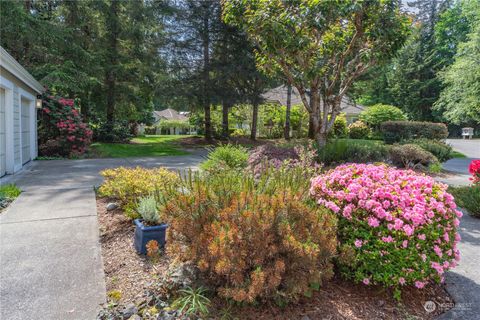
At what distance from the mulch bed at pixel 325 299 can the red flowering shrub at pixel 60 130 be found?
962 centimetres

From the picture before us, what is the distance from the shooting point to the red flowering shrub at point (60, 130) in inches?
445

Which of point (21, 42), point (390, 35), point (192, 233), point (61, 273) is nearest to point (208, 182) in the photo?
point (192, 233)

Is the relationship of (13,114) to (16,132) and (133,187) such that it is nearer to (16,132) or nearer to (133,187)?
(16,132)

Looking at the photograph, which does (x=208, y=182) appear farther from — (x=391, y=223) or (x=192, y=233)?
(x=391, y=223)

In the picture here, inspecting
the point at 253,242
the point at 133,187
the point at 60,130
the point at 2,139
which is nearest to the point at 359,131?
the point at 60,130

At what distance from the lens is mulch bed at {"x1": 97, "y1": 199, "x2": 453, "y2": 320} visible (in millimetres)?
2242

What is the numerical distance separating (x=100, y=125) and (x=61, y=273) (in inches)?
627

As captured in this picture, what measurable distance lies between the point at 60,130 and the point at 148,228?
396 inches

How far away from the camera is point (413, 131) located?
13953mm

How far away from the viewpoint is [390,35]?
6781 mm

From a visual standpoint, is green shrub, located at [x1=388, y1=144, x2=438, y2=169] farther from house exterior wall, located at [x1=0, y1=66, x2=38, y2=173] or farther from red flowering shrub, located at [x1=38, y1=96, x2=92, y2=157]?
red flowering shrub, located at [x1=38, y1=96, x2=92, y2=157]

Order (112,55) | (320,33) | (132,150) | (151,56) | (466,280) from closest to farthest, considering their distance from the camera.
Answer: (466,280), (320,33), (132,150), (151,56), (112,55)

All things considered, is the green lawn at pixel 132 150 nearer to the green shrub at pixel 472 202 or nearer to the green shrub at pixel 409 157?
the green shrub at pixel 409 157

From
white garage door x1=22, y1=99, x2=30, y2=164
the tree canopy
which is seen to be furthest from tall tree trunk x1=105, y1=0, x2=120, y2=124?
the tree canopy
